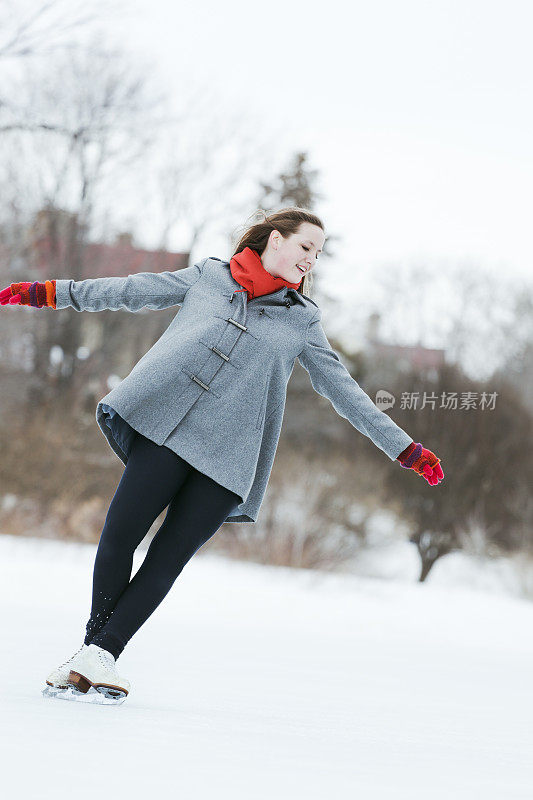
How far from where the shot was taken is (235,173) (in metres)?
14.4

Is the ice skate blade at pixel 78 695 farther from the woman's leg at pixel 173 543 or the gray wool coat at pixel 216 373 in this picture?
the gray wool coat at pixel 216 373

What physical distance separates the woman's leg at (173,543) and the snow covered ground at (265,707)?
226 millimetres

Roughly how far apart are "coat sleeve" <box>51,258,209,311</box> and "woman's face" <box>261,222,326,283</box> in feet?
0.77

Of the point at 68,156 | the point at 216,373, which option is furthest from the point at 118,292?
the point at 68,156

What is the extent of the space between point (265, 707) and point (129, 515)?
74 cm

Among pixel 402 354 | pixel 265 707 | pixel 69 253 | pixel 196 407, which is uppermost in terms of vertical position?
pixel 196 407

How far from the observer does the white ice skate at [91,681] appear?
213 cm

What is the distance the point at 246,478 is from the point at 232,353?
0.31 metres

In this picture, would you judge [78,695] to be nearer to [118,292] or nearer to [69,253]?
[118,292]

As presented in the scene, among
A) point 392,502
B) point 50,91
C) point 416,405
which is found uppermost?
point 50,91

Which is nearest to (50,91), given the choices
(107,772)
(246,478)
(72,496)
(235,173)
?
(235,173)

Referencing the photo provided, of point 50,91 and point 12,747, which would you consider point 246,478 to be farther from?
point 50,91

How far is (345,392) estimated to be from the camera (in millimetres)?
2564

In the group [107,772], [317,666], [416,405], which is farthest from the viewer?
[416,405]
